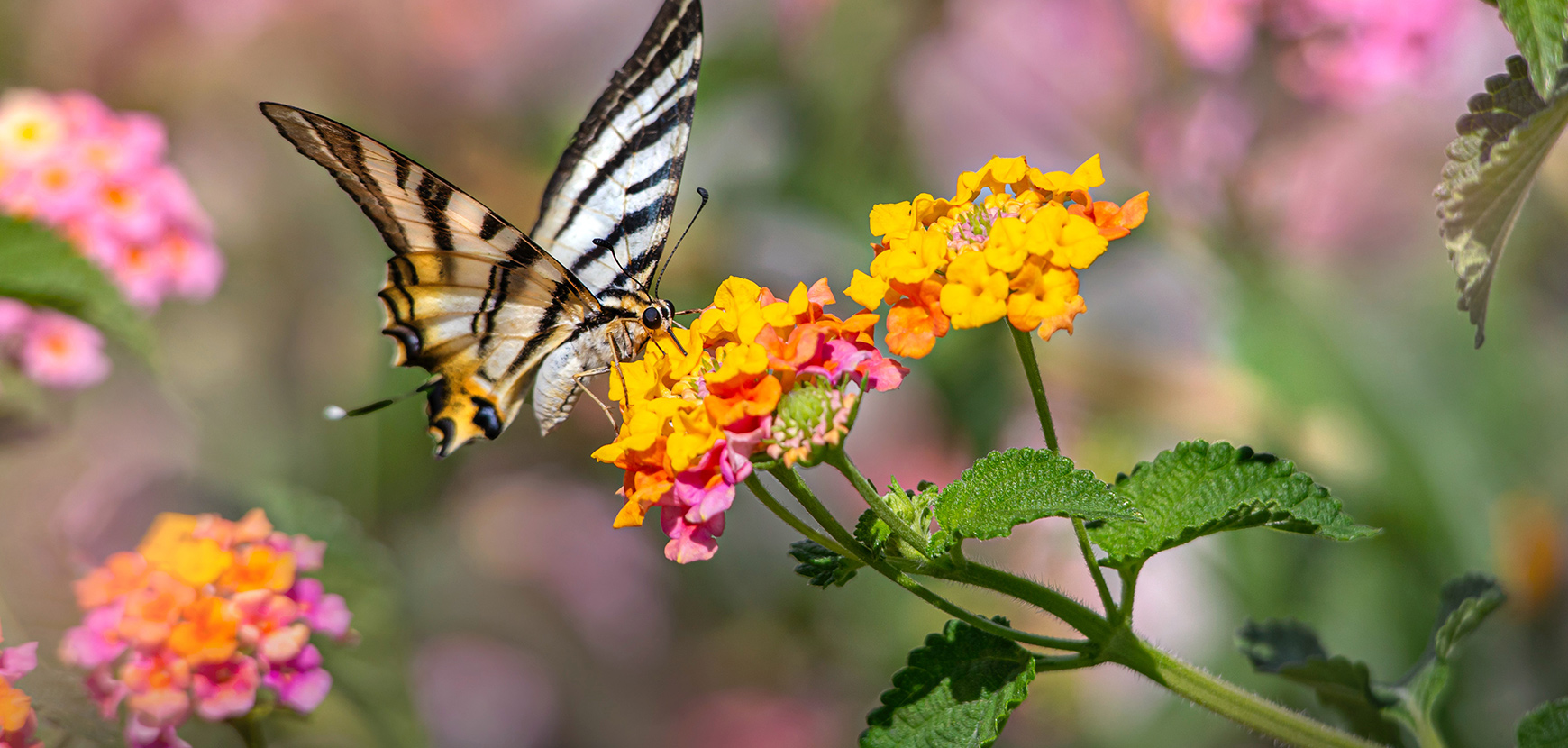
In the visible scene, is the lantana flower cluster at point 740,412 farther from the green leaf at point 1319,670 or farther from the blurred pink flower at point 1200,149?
the blurred pink flower at point 1200,149

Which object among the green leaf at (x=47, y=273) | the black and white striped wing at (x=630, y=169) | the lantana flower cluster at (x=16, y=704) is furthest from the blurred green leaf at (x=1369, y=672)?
the green leaf at (x=47, y=273)

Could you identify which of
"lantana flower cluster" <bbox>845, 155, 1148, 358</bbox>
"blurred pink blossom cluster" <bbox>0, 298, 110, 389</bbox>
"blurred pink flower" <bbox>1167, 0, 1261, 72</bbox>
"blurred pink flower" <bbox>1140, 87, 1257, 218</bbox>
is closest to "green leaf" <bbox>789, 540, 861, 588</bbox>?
"lantana flower cluster" <bbox>845, 155, 1148, 358</bbox>

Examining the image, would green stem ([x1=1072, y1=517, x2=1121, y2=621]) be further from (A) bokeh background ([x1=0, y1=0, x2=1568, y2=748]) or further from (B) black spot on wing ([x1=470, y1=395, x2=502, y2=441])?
(A) bokeh background ([x1=0, y1=0, x2=1568, y2=748])

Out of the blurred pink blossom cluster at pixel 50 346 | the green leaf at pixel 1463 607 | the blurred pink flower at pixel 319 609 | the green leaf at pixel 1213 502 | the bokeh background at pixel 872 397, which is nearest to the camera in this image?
the green leaf at pixel 1213 502

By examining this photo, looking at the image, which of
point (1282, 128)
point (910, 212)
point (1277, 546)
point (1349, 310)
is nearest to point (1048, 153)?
point (1282, 128)

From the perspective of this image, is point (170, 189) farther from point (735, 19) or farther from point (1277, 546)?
point (1277, 546)
